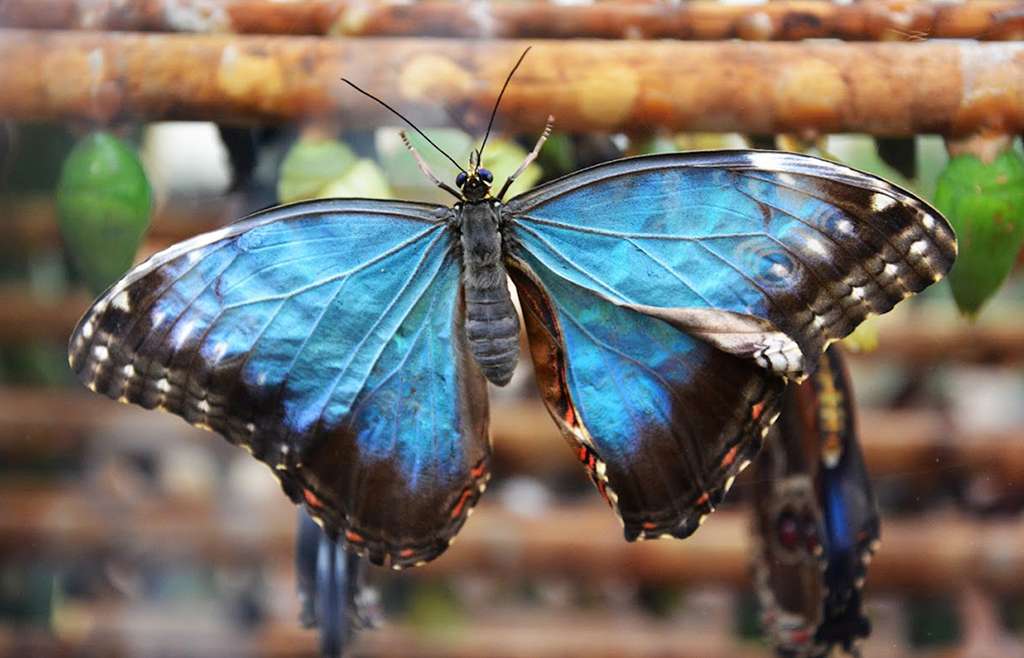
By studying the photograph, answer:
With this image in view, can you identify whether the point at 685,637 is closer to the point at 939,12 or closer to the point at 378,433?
the point at 378,433

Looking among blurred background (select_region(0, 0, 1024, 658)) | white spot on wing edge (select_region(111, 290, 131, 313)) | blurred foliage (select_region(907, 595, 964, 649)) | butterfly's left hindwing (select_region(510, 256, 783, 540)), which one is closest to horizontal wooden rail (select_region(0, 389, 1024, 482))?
blurred background (select_region(0, 0, 1024, 658))

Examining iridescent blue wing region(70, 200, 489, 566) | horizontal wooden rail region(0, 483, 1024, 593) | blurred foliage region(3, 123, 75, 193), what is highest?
blurred foliage region(3, 123, 75, 193)

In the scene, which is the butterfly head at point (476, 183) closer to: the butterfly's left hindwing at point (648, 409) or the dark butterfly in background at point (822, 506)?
the butterfly's left hindwing at point (648, 409)

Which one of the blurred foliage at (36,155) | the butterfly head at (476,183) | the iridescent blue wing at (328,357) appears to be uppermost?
the blurred foliage at (36,155)

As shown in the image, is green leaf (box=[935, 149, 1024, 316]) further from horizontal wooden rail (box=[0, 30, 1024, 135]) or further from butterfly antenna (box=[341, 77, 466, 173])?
butterfly antenna (box=[341, 77, 466, 173])

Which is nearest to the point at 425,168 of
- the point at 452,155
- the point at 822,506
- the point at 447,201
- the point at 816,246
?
the point at 452,155

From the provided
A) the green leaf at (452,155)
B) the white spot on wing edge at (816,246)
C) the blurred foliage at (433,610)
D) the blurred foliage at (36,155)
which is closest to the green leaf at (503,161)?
the green leaf at (452,155)

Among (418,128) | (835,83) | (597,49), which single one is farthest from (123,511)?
(835,83)
